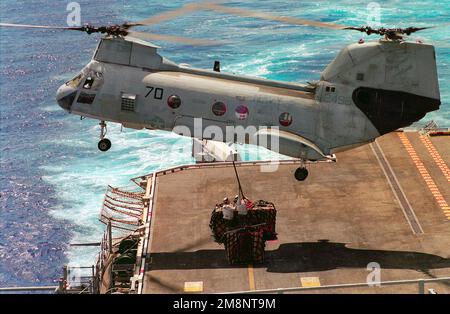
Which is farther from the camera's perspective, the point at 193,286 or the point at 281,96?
the point at 281,96

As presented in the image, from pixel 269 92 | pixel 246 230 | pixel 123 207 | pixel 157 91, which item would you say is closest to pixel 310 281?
pixel 246 230

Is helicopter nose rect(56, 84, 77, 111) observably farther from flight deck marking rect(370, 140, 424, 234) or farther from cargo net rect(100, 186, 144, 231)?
flight deck marking rect(370, 140, 424, 234)

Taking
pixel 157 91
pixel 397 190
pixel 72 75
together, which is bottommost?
pixel 397 190

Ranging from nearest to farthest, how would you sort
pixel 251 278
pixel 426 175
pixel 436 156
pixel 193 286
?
pixel 193 286 → pixel 251 278 → pixel 426 175 → pixel 436 156

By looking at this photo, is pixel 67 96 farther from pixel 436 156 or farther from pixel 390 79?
pixel 436 156

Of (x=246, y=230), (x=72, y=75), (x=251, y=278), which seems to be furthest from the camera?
(x=72, y=75)

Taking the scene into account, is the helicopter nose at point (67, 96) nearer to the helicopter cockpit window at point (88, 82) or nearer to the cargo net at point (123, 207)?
the helicopter cockpit window at point (88, 82)

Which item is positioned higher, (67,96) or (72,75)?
(72,75)
